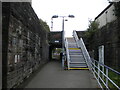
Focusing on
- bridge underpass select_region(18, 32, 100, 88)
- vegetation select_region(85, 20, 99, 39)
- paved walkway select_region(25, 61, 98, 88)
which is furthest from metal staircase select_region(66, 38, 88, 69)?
vegetation select_region(85, 20, 99, 39)

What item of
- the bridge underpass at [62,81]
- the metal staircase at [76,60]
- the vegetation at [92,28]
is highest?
the vegetation at [92,28]

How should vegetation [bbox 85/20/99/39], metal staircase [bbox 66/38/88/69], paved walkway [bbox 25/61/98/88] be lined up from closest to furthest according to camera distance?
paved walkway [bbox 25/61/98/88]
metal staircase [bbox 66/38/88/69]
vegetation [bbox 85/20/99/39]

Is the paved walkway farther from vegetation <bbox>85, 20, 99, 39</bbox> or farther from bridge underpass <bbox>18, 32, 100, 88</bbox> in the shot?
vegetation <bbox>85, 20, 99, 39</bbox>

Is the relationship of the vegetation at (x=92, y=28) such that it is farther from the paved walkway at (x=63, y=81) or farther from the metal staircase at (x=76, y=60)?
the paved walkway at (x=63, y=81)

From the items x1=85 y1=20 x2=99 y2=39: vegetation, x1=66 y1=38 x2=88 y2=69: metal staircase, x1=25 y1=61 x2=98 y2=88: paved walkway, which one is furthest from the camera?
x1=85 y1=20 x2=99 y2=39: vegetation

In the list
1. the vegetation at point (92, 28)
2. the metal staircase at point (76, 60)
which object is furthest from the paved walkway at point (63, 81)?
the vegetation at point (92, 28)

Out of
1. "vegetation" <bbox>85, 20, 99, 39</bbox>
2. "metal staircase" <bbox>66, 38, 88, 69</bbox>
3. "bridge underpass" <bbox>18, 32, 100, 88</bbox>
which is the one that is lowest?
"bridge underpass" <bbox>18, 32, 100, 88</bbox>

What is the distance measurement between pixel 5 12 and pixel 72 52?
7905mm

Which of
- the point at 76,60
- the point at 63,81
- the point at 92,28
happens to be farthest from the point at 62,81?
the point at 92,28

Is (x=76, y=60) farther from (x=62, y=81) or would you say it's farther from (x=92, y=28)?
(x=92, y=28)

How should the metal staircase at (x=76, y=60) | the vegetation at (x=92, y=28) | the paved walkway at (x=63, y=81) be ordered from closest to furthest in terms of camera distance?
the paved walkway at (x=63, y=81) < the metal staircase at (x=76, y=60) < the vegetation at (x=92, y=28)

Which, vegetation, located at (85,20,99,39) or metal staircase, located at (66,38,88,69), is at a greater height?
vegetation, located at (85,20,99,39)

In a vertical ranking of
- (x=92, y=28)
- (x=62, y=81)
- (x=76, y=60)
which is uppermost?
(x=92, y=28)

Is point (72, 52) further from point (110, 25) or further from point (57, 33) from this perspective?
point (57, 33)
